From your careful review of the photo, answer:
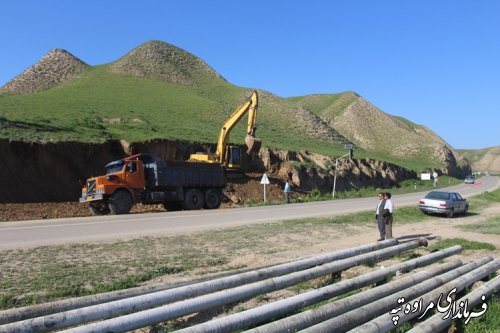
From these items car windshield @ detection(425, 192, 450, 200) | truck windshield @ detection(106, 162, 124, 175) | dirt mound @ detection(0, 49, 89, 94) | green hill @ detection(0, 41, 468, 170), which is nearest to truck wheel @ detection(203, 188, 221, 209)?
truck windshield @ detection(106, 162, 124, 175)

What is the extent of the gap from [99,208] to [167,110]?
148 feet

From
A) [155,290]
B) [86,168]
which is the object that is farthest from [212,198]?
[155,290]

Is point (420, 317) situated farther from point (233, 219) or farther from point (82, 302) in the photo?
point (233, 219)

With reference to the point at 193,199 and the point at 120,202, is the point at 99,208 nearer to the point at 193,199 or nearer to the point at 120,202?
the point at 120,202

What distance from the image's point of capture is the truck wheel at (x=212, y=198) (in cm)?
2847

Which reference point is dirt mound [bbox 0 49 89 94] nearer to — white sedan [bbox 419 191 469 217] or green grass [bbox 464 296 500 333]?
Result: white sedan [bbox 419 191 469 217]

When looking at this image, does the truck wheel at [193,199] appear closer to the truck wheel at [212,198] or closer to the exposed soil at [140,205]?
the truck wheel at [212,198]

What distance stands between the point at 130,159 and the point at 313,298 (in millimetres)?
20037

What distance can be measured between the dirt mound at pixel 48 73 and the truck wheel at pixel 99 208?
6683 centimetres

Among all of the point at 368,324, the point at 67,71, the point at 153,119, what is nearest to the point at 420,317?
the point at 368,324

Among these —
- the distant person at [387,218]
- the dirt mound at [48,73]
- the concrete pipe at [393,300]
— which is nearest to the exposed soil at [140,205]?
the distant person at [387,218]

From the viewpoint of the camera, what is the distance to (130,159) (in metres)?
25.2

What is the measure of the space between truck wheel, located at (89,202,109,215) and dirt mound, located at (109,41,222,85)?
7537 cm

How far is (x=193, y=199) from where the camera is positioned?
27.5 metres
